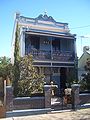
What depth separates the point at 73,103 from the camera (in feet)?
54.5

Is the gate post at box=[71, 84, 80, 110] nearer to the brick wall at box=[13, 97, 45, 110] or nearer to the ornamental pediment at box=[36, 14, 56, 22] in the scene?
the brick wall at box=[13, 97, 45, 110]

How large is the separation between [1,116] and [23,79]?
127 inches

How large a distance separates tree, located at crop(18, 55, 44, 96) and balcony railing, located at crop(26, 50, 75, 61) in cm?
558

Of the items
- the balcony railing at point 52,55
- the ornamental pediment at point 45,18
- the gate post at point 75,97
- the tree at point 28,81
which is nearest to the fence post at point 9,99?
the tree at point 28,81

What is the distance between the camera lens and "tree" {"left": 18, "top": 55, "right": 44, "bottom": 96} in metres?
16.2

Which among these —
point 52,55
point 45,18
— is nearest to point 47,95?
point 52,55

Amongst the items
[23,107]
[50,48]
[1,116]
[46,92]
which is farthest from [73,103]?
[50,48]

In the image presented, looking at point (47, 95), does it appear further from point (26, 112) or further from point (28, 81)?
point (26, 112)

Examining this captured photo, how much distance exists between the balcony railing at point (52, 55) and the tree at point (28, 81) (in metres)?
5.58

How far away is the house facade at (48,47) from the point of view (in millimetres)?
22656

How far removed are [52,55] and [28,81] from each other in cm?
744

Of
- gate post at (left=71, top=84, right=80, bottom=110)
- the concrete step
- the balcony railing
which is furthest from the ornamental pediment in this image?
the concrete step

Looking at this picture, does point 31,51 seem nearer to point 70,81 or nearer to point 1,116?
→ point 70,81

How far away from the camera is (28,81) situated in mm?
16453
